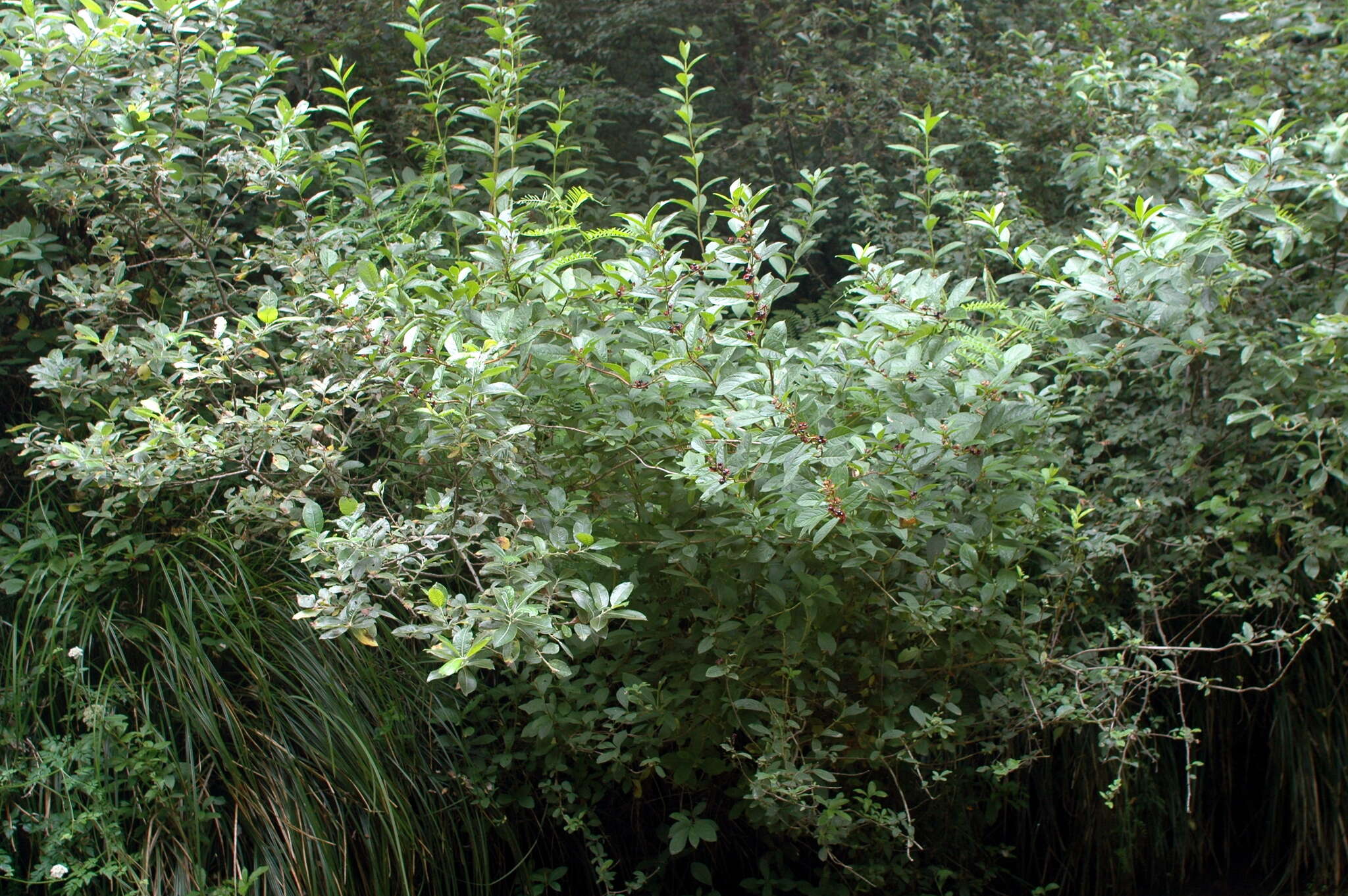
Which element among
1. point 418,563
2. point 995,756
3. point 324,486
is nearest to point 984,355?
point 995,756

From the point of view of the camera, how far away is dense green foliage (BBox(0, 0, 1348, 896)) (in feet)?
8.63

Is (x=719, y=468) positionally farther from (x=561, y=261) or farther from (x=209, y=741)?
(x=209, y=741)

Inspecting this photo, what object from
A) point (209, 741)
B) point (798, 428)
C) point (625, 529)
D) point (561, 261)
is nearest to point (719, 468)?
point (798, 428)

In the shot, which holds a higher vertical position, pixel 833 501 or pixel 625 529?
pixel 833 501

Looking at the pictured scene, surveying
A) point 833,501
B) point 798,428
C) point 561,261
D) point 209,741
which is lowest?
point 209,741

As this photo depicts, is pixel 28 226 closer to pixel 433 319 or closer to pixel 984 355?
pixel 433 319

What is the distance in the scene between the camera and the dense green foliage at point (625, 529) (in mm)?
2631

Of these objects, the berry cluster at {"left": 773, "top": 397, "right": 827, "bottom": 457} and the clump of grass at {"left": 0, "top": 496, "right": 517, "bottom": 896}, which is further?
the clump of grass at {"left": 0, "top": 496, "right": 517, "bottom": 896}

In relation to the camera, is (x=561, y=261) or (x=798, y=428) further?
(x=561, y=261)

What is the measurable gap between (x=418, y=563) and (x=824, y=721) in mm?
1179

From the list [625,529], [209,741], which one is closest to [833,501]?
[625,529]

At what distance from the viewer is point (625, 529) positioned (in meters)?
2.83

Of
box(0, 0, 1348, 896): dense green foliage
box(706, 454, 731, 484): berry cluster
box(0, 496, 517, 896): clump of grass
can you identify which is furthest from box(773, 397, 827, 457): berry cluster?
box(0, 496, 517, 896): clump of grass

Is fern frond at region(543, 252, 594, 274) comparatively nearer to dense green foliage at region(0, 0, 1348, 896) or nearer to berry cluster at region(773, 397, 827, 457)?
dense green foliage at region(0, 0, 1348, 896)
